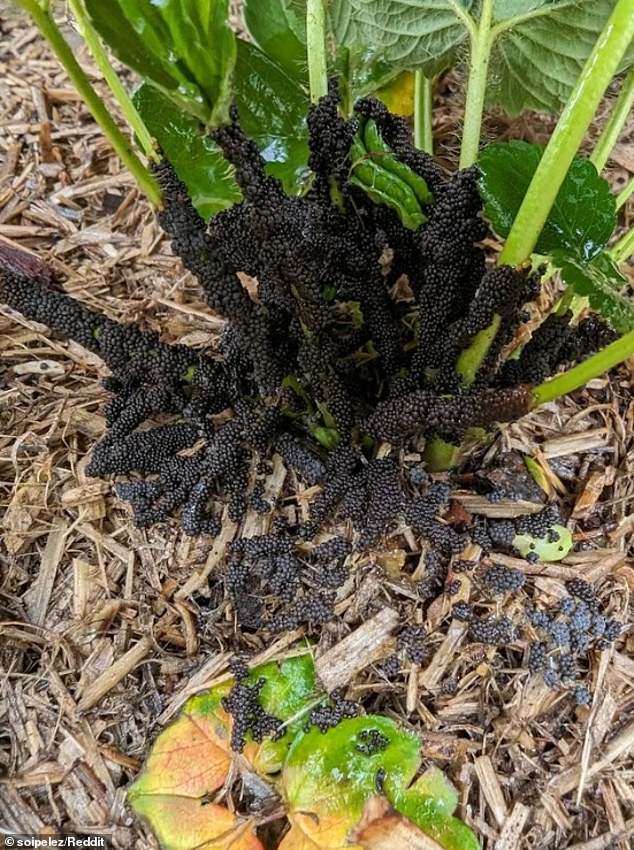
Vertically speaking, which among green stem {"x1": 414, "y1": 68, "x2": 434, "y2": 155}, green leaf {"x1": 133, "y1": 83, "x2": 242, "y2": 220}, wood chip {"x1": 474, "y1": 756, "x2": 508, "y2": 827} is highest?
green stem {"x1": 414, "y1": 68, "x2": 434, "y2": 155}

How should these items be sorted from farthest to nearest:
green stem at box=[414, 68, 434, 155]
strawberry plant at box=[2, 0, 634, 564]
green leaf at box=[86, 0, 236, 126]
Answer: green stem at box=[414, 68, 434, 155] < strawberry plant at box=[2, 0, 634, 564] < green leaf at box=[86, 0, 236, 126]

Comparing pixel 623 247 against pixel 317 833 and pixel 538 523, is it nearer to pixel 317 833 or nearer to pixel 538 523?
pixel 538 523

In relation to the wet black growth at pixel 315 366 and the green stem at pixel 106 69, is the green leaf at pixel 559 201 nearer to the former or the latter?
the wet black growth at pixel 315 366

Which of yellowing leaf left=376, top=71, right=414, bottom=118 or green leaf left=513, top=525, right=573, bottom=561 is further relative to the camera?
yellowing leaf left=376, top=71, right=414, bottom=118

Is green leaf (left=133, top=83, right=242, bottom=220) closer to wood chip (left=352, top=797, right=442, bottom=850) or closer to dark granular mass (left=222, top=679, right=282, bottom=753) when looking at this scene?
dark granular mass (left=222, top=679, right=282, bottom=753)

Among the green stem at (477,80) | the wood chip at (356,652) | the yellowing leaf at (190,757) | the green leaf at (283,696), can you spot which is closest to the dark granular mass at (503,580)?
the wood chip at (356,652)

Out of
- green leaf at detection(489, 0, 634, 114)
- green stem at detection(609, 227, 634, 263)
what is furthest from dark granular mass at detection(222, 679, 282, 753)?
green leaf at detection(489, 0, 634, 114)
